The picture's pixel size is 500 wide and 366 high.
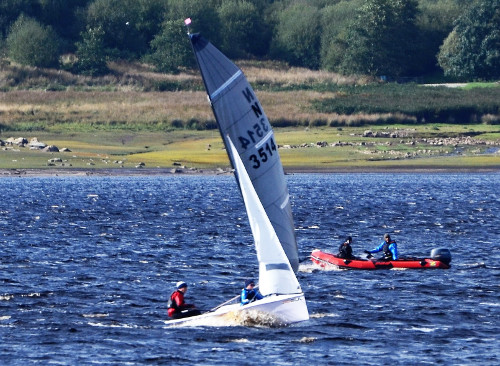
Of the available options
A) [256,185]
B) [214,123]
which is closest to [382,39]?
[214,123]

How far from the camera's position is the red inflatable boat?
50.8 m

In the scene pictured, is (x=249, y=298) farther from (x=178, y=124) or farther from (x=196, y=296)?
(x=178, y=124)

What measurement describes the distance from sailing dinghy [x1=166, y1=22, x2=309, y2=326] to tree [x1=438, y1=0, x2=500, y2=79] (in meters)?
128

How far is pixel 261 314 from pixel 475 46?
430 ft

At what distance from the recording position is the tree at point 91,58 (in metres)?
152

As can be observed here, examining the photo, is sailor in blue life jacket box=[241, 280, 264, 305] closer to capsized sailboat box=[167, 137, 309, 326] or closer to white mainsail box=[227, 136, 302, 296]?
capsized sailboat box=[167, 137, 309, 326]

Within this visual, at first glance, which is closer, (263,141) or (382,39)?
(263,141)

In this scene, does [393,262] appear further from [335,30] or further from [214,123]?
[335,30]

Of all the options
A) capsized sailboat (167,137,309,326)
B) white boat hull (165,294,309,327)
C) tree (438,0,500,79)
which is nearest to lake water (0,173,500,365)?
white boat hull (165,294,309,327)

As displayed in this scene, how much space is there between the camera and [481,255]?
5641 cm

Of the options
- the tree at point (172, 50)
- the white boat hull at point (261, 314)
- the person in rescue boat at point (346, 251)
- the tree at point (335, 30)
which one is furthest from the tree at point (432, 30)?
the white boat hull at point (261, 314)

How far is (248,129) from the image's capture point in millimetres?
36750

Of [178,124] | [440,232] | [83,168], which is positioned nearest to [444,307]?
[440,232]

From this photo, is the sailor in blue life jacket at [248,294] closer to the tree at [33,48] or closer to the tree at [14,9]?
the tree at [33,48]
